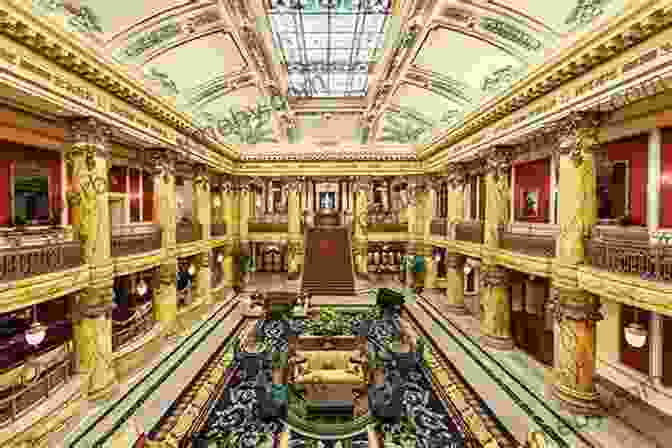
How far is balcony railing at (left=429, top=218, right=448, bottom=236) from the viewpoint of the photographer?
45.9ft

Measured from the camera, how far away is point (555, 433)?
5914 millimetres

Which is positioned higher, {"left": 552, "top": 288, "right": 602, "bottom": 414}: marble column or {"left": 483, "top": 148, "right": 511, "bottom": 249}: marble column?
{"left": 483, "top": 148, "right": 511, "bottom": 249}: marble column

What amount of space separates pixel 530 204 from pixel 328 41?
349 inches

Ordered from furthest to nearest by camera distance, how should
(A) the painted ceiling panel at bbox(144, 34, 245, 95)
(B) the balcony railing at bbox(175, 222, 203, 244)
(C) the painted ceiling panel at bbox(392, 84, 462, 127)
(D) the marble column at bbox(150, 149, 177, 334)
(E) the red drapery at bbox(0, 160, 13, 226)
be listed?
1. (C) the painted ceiling panel at bbox(392, 84, 462, 127)
2. (B) the balcony railing at bbox(175, 222, 203, 244)
3. (D) the marble column at bbox(150, 149, 177, 334)
4. (A) the painted ceiling panel at bbox(144, 34, 245, 95)
5. (E) the red drapery at bbox(0, 160, 13, 226)

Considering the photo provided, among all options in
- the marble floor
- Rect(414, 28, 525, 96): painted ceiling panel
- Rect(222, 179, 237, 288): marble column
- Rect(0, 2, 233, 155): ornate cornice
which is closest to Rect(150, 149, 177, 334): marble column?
the marble floor

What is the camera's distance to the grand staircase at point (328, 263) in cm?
1496

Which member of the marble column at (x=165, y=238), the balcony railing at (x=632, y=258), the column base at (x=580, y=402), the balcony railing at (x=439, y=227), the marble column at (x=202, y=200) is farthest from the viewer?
the balcony railing at (x=439, y=227)

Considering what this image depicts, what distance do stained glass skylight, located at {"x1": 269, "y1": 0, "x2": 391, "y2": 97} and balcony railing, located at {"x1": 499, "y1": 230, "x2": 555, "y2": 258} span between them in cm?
683

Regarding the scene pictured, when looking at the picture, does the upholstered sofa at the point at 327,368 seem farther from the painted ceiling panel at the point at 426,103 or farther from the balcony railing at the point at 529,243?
the painted ceiling panel at the point at 426,103

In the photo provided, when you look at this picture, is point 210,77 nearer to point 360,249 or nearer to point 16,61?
point 16,61

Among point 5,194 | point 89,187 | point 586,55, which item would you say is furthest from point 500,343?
point 5,194

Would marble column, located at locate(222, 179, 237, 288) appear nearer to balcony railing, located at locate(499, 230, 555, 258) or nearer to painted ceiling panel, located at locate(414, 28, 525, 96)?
painted ceiling panel, located at locate(414, 28, 525, 96)

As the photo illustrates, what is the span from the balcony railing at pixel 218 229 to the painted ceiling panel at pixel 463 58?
10.8 meters

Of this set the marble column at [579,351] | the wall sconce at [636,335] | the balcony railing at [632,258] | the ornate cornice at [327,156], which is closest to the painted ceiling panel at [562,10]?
the balcony railing at [632,258]
